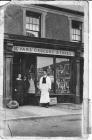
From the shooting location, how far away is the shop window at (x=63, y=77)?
27.5 feet

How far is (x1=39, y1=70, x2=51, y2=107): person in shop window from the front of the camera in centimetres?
822

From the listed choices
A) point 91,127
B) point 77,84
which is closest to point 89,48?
point 77,84

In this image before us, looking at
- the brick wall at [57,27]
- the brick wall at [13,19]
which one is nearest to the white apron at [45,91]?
the brick wall at [57,27]

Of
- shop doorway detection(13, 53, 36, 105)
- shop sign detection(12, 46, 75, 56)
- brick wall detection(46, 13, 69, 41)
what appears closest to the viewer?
shop doorway detection(13, 53, 36, 105)

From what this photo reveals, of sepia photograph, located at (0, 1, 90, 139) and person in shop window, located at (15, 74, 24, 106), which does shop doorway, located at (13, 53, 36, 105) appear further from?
person in shop window, located at (15, 74, 24, 106)

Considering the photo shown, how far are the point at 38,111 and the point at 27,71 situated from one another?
3.78 ft

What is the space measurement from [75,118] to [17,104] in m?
1.60

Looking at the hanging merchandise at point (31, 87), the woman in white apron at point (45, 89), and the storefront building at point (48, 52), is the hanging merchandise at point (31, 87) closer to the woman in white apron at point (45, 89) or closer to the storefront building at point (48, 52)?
the storefront building at point (48, 52)

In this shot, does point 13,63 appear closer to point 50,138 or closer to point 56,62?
point 56,62

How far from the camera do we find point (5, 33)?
8.54 metres

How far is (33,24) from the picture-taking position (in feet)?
31.6

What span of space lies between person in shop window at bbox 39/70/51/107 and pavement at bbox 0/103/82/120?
0.21 metres

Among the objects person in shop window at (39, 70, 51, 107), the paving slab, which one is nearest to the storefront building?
person in shop window at (39, 70, 51, 107)

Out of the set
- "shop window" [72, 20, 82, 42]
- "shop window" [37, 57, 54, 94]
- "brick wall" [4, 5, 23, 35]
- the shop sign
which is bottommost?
"shop window" [37, 57, 54, 94]
